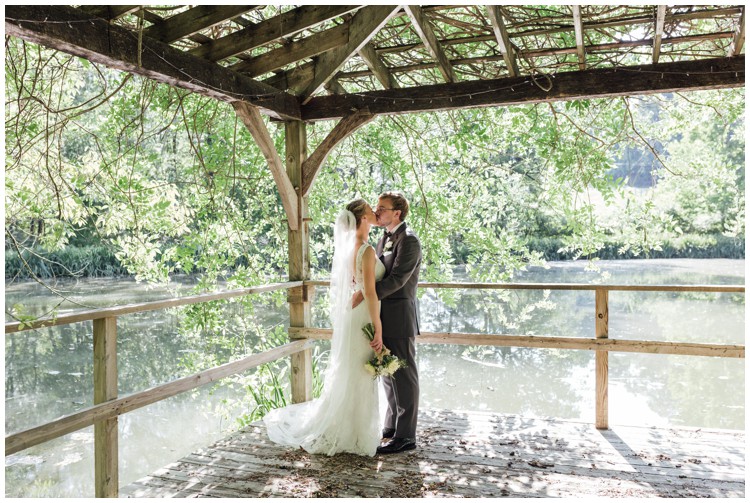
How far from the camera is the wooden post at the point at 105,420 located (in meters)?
2.98

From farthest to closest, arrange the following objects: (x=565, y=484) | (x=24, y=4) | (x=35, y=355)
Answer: (x=35, y=355), (x=565, y=484), (x=24, y=4)

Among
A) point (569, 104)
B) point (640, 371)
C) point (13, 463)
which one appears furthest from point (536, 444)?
point (640, 371)

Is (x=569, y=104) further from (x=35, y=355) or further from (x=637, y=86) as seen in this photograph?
(x=35, y=355)

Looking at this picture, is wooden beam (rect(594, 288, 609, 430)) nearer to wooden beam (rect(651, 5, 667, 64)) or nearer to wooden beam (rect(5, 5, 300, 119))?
wooden beam (rect(651, 5, 667, 64))

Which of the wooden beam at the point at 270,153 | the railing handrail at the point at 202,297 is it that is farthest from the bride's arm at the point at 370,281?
the wooden beam at the point at 270,153

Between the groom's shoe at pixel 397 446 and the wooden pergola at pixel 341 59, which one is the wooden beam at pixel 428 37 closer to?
the wooden pergola at pixel 341 59

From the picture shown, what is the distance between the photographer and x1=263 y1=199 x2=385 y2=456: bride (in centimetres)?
362

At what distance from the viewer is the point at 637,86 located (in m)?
4.03

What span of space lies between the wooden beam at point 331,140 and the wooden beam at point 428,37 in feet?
2.21

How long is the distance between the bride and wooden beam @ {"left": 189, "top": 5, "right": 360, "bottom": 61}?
1120mm

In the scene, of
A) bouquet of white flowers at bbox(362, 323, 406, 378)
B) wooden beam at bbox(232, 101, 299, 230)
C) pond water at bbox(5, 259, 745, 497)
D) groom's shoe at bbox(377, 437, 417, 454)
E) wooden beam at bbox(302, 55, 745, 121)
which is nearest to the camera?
bouquet of white flowers at bbox(362, 323, 406, 378)

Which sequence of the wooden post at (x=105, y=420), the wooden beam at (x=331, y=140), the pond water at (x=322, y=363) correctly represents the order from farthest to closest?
1. the pond water at (x=322, y=363)
2. the wooden beam at (x=331, y=140)
3. the wooden post at (x=105, y=420)

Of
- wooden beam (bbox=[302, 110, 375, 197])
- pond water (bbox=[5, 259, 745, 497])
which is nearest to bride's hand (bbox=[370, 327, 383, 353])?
wooden beam (bbox=[302, 110, 375, 197])

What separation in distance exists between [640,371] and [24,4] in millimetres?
10692
